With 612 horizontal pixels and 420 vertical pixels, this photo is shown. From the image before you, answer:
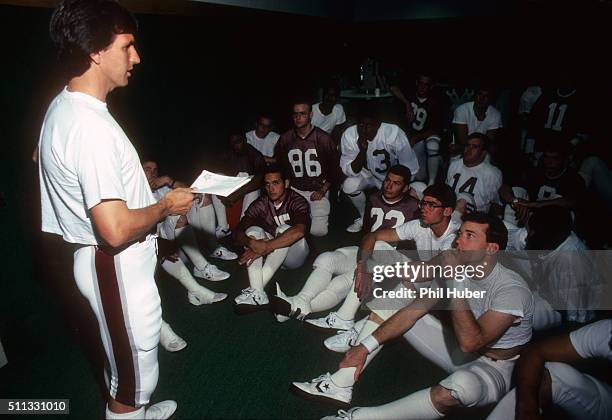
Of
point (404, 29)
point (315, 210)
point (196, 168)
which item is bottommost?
point (315, 210)

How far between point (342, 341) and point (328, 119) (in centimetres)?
394

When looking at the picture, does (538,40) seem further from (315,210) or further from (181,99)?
(181,99)

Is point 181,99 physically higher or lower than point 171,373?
higher

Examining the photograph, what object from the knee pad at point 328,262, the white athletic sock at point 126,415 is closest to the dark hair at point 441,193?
the knee pad at point 328,262

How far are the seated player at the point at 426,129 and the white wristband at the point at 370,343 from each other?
141 inches

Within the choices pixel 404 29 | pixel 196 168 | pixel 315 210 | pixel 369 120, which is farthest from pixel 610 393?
pixel 404 29

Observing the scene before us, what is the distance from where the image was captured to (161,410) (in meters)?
2.38

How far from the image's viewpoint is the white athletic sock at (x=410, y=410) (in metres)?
2.13

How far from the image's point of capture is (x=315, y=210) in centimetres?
463

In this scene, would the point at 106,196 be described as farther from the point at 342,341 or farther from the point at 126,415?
the point at 342,341

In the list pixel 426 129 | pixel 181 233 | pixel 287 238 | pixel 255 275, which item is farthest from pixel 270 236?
pixel 426 129

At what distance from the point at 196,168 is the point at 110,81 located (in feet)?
10.8

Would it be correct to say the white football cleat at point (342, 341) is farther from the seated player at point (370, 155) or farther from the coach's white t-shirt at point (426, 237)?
the seated player at point (370, 155)

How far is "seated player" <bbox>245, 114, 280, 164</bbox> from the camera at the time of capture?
5.18 metres
